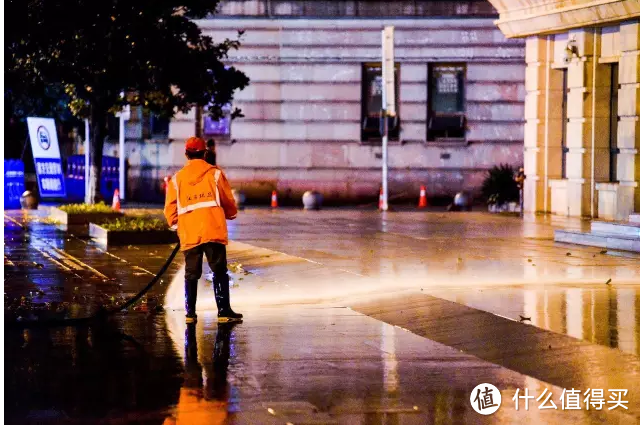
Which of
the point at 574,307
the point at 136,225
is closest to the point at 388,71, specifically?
the point at 136,225

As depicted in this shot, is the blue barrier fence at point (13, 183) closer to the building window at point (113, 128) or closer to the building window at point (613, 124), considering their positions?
the building window at point (113, 128)

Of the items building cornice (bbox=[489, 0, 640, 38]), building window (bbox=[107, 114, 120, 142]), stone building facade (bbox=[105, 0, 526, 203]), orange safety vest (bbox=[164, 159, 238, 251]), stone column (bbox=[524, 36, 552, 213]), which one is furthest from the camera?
building window (bbox=[107, 114, 120, 142])

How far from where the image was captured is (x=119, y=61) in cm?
2425

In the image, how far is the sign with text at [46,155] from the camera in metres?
36.8

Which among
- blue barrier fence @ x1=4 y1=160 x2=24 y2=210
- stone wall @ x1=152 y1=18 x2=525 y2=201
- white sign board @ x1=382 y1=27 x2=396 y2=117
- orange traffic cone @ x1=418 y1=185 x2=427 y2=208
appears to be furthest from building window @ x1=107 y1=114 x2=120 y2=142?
white sign board @ x1=382 y1=27 x2=396 y2=117

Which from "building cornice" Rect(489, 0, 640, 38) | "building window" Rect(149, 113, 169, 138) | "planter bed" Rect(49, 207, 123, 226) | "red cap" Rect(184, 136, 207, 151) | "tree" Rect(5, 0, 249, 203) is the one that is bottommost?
"planter bed" Rect(49, 207, 123, 226)

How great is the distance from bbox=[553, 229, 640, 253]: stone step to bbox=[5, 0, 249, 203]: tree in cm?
797

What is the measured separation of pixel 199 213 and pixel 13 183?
2444 cm

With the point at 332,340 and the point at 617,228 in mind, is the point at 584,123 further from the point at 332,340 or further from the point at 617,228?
the point at 332,340

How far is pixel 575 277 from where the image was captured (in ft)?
54.0

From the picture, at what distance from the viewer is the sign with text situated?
36.8m

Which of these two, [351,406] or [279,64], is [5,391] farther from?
[279,64]

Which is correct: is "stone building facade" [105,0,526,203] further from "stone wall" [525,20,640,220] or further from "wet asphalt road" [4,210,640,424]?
"wet asphalt road" [4,210,640,424]

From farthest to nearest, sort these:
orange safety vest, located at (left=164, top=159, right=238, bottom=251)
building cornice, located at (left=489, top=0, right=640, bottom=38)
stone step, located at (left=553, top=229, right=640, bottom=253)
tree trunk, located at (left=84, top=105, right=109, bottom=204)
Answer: tree trunk, located at (left=84, top=105, right=109, bottom=204)
building cornice, located at (left=489, top=0, right=640, bottom=38)
stone step, located at (left=553, top=229, right=640, bottom=253)
orange safety vest, located at (left=164, top=159, right=238, bottom=251)
